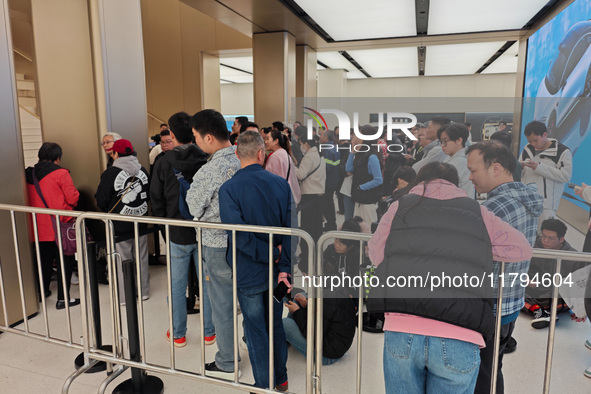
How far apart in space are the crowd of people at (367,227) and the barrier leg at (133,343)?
0.84ft

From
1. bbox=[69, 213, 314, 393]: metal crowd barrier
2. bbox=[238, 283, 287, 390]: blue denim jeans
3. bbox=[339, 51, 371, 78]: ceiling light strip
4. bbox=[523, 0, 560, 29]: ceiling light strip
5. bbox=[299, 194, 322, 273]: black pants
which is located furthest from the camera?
bbox=[339, 51, 371, 78]: ceiling light strip

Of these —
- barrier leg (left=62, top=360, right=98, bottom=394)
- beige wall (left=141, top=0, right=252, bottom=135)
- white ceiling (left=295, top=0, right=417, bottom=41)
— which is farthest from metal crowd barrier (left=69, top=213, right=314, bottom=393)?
beige wall (left=141, top=0, right=252, bottom=135)

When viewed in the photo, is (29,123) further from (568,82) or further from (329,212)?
(568,82)

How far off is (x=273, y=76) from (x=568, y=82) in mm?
5970

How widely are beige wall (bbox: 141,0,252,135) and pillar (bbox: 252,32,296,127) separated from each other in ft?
8.31

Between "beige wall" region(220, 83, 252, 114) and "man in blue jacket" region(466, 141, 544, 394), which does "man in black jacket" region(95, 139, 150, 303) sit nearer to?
"man in blue jacket" region(466, 141, 544, 394)

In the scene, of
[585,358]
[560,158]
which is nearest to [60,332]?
[585,358]

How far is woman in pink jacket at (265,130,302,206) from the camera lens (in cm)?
432

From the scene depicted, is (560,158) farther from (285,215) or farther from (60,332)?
(60,332)

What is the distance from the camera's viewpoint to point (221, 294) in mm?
2709

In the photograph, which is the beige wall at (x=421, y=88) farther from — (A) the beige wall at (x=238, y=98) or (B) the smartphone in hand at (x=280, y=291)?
(B) the smartphone in hand at (x=280, y=291)

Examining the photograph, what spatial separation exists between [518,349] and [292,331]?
179 cm

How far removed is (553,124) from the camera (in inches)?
288

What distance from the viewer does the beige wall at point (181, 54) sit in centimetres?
1236
